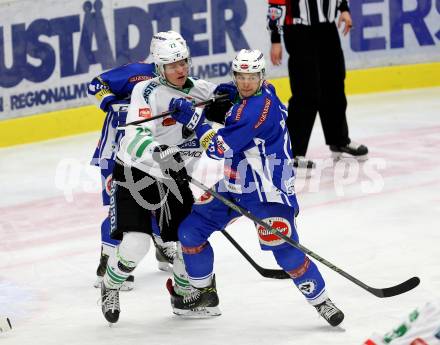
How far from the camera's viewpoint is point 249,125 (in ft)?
15.1

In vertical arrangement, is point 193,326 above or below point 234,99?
below

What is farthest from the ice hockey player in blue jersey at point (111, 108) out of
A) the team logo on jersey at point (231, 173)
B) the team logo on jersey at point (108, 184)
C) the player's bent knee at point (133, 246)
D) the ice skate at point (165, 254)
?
the team logo on jersey at point (231, 173)

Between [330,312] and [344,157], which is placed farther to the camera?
[344,157]

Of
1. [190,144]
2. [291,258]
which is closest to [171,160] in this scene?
[190,144]

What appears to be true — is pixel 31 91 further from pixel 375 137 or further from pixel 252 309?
pixel 252 309

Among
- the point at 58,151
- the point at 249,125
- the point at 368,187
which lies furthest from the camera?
the point at 58,151

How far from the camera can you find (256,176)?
471 cm

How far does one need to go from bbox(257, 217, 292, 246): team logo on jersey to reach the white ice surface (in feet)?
1.27

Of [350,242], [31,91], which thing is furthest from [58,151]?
[350,242]

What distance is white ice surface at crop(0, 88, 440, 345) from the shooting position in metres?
4.92

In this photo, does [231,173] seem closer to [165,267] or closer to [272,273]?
[272,273]

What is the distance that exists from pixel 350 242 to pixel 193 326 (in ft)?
4.77

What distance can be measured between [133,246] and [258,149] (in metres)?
0.66

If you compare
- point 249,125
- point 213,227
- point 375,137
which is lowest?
point 375,137
